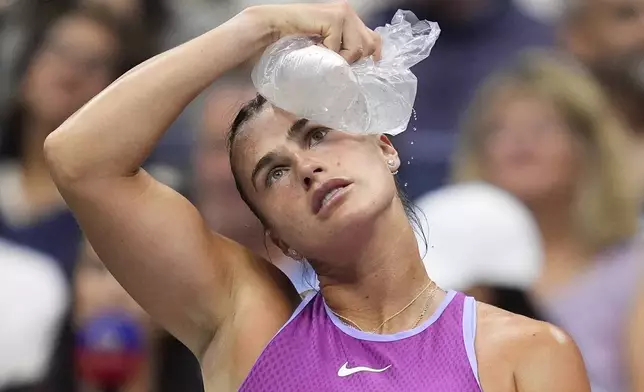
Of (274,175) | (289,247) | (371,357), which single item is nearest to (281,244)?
(289,247)

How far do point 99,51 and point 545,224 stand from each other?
127cm

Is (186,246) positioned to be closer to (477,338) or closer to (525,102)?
(477,338)

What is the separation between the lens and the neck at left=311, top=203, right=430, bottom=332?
1.45 metres

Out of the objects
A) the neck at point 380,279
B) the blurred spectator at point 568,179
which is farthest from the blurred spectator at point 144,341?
the neck at point 380,279

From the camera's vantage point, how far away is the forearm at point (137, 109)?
1.36 metres

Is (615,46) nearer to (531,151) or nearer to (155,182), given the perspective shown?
(531,151)

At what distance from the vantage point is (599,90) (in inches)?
105

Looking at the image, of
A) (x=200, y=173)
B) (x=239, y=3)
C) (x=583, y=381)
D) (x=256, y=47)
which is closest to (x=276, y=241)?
(x=256, y=47)

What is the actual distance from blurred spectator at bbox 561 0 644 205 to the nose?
1.49 m

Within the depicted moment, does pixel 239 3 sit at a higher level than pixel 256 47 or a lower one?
lower

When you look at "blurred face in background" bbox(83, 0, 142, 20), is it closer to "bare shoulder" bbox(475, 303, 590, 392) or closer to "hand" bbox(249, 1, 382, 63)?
"hand" bbox(249, 1, 382, 63)

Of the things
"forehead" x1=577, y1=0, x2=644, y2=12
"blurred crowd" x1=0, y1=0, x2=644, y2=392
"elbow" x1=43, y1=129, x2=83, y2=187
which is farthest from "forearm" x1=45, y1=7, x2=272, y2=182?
"forehead" x1=577, y1=0, x2=644, y2=12

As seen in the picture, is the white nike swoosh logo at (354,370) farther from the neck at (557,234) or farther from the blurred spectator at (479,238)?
the neck at (557,234)

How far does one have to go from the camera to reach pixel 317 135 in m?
1.44
